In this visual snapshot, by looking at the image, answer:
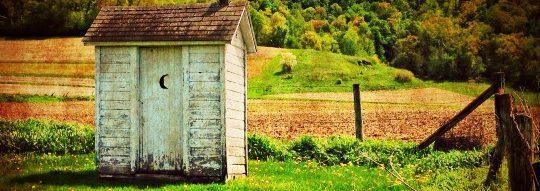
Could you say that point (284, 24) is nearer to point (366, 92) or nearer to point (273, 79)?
point (273, 79)

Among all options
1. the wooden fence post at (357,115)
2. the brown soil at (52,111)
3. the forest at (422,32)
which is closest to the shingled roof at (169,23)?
the wooden fence post at (357,115)

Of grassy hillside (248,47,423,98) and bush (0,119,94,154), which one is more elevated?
grassy hillside (248,47,423,98)

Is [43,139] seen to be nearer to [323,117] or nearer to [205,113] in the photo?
[205,113]

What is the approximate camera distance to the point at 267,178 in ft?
Answer: 30.4

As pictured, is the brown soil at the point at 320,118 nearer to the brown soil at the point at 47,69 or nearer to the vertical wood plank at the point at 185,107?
the brown soil at the point at 47,69

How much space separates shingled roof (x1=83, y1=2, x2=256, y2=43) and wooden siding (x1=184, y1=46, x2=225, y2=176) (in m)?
0.28

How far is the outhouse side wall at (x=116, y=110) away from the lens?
9242 millimetres

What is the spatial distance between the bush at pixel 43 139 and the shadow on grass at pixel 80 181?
282 cm

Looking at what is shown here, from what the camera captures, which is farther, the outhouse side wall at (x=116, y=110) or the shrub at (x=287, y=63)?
the shrub at (x=287, y=63)

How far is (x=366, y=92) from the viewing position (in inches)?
1375

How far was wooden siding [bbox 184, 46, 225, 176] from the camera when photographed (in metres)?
8.91

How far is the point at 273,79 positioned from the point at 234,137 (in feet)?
83.6

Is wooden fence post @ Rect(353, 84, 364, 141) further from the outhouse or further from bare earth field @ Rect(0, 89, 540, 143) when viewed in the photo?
the outhouse

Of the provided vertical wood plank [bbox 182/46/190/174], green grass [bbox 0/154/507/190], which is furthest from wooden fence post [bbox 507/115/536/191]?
vertical wood plank [bbox 182/46/190/174]
